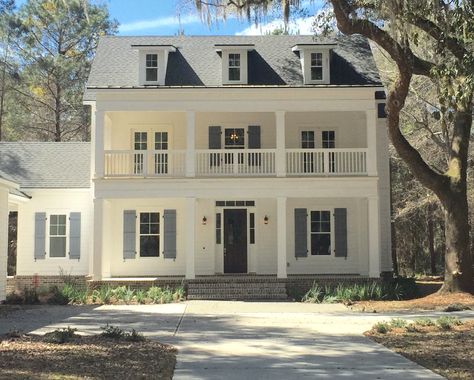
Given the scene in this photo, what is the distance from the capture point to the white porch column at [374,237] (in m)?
18.4

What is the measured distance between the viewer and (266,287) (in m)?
18.0

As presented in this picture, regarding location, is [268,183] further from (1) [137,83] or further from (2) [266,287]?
(1) [137,83]

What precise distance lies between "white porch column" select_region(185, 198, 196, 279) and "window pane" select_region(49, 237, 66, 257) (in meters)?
4.92

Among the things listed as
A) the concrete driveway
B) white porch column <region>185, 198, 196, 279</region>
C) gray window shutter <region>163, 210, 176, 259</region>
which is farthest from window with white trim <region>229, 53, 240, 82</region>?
the concrete driveway

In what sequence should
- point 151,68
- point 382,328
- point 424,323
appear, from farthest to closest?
point 151,68, point 424,323, point 382,328

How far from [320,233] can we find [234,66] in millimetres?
6392

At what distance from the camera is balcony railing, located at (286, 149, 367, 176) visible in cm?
1892

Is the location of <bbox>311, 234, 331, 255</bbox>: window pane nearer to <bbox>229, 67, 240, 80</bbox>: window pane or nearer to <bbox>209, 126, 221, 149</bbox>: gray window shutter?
<bbox>209, 126, 221, 149</bbox>: gray window shutter

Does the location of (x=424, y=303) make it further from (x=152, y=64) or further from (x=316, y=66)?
(x=152, y=64)

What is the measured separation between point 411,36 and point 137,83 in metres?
9.20

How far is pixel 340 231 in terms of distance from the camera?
20.3 metres

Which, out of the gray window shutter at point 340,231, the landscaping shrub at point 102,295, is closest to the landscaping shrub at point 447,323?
the gray window shutter at point 340,231

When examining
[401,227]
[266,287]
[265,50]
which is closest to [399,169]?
[401,227]

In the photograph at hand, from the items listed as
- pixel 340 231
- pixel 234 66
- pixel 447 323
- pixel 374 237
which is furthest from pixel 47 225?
pixel 447 323
